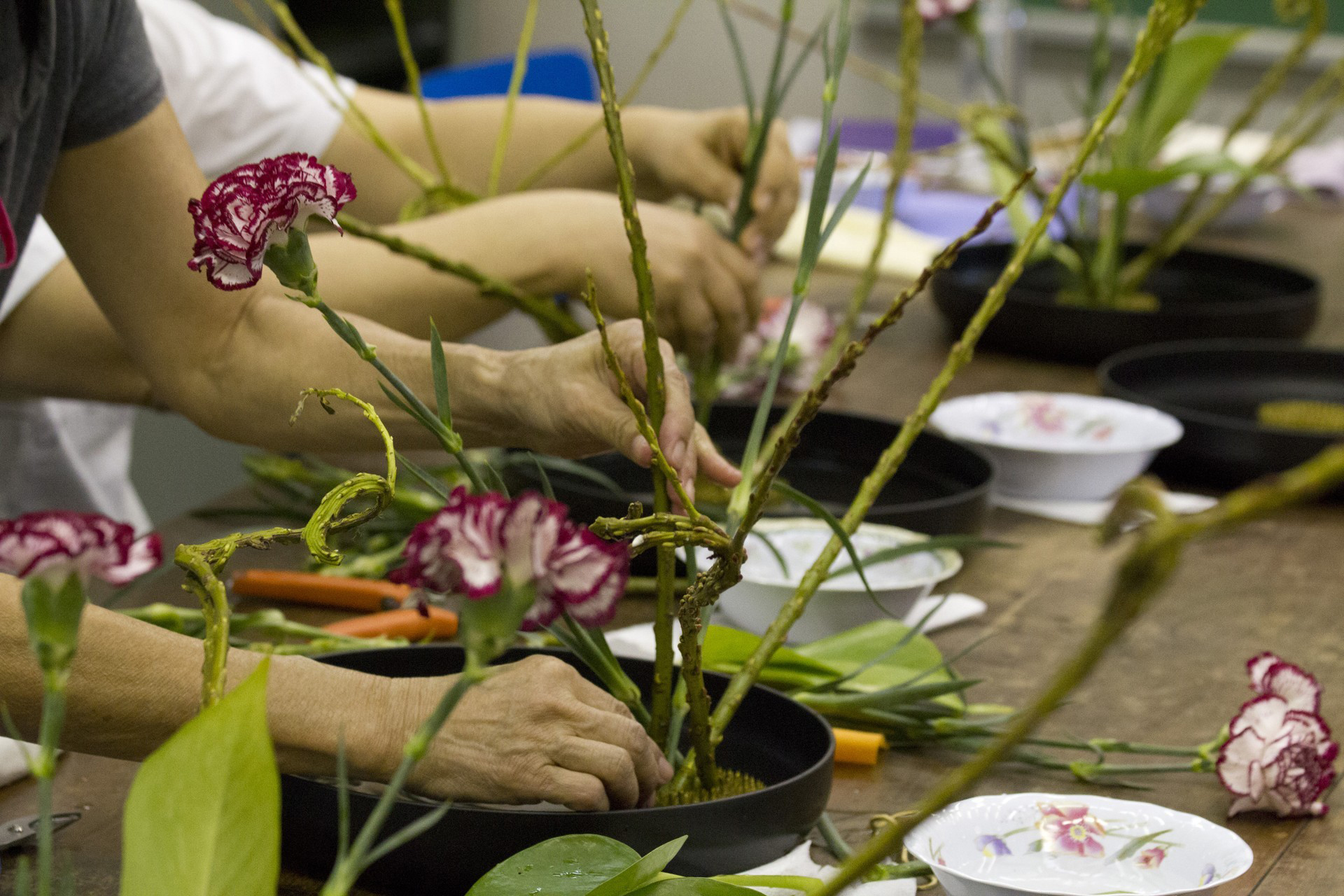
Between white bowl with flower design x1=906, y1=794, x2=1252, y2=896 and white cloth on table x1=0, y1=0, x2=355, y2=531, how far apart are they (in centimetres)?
93

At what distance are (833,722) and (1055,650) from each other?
0.16 m

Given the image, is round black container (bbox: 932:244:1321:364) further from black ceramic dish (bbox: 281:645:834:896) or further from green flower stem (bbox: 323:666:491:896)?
green flower stem (bbox: 323:666:491:896)

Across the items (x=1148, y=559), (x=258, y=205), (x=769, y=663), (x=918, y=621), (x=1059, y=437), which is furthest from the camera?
(x=1059, y=437)

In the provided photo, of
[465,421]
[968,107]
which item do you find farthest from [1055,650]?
[968,107]

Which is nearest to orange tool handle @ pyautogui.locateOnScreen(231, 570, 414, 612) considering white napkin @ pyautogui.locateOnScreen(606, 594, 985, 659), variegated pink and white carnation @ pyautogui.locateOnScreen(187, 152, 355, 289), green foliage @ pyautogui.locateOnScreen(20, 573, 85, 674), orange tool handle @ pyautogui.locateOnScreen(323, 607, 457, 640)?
orange tool handle @ pyautogui.locateOnScreen(323, 607, 457, 640)

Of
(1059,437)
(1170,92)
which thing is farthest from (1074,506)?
(1170,92)

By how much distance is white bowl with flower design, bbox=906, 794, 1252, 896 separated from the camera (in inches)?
22.7

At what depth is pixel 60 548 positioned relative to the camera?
0.32 meters

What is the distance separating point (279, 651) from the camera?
2.40 feet

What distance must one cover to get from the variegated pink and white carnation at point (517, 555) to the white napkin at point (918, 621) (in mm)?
450

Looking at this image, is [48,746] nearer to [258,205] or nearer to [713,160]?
[258,205]

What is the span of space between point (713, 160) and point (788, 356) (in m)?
0.18

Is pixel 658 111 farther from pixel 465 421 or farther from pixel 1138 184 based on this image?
pixel 465 421

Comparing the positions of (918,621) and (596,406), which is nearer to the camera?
(596,406)
